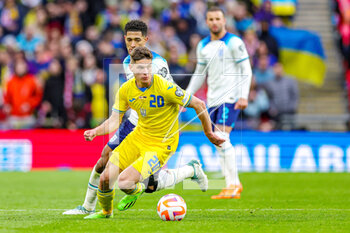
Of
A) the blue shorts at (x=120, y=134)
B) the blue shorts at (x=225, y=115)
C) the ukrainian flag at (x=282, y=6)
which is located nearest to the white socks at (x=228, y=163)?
the blue shorts at (x=225, y=115)

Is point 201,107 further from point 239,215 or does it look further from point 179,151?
point 179,151

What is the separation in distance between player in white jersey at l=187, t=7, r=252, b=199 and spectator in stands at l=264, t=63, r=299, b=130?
20.1 ft

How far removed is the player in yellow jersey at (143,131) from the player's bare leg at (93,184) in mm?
223

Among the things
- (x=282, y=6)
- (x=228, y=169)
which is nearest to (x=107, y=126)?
(x=228, y=169)

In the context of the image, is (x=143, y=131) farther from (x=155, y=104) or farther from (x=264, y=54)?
(x=264, y=54)

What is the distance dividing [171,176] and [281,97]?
8575 mm

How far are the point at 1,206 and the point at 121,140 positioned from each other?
7.21 feet

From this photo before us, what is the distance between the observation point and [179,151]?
15.8 metres

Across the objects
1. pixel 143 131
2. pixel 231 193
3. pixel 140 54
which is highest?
pixel 140 54

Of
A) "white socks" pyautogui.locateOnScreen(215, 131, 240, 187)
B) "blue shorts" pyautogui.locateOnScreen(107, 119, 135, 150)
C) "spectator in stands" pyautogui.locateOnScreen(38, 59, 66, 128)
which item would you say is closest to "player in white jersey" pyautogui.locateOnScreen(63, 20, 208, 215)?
"blue shorts" pyautogui.locateOnScreen(107, 119, 135, 150)

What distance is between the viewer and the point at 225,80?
35.1ft

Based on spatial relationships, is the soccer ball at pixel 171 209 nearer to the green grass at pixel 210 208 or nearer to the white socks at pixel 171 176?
the green grass at pixel 210 208

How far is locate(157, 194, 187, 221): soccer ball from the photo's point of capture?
7.78 m

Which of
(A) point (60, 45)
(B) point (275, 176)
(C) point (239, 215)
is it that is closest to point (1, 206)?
(C) point (239, 215)
